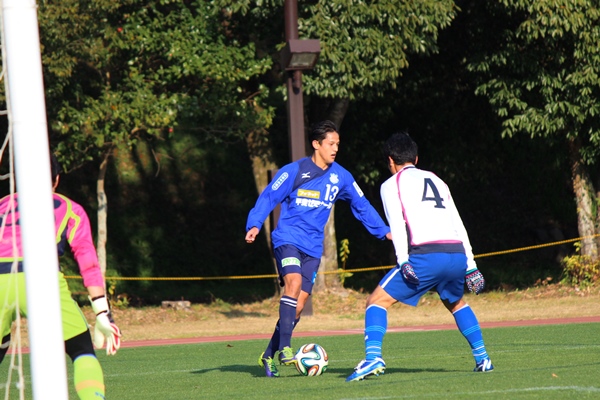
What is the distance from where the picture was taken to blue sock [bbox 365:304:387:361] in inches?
279

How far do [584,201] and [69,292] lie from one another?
1631 centimetres

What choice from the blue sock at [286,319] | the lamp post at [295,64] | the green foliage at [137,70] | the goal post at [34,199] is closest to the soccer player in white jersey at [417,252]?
the blue sock at [286,319]

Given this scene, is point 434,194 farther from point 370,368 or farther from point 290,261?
point 290,261

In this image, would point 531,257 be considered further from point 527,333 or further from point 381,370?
point 381,370

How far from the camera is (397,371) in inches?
318

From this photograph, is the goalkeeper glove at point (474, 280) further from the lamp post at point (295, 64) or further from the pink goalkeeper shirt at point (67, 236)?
the lamp post at point (295, 64)

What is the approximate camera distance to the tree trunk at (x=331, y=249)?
1972 centimetres

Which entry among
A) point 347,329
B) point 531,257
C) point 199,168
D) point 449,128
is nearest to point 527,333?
point 347,329

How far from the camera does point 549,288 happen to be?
19844mm

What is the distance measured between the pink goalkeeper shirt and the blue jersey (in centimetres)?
310

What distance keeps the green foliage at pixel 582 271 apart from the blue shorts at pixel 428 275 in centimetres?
1269

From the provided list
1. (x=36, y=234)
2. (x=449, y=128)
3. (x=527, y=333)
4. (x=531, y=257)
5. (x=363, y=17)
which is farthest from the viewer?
(x=531, y=257)

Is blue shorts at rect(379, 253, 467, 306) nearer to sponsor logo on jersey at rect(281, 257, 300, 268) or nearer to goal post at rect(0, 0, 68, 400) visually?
sponsor logo on jersey at rect(281, 257, 300, 268)

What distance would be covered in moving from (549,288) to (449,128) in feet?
15.3
